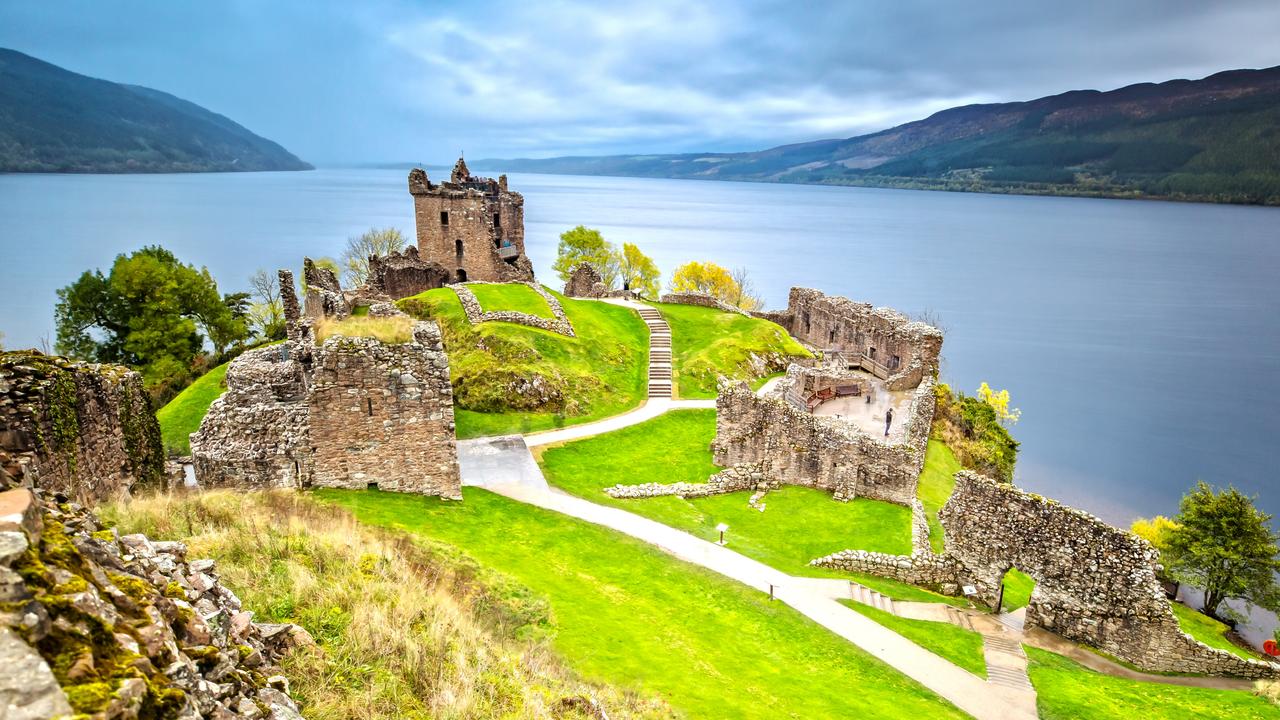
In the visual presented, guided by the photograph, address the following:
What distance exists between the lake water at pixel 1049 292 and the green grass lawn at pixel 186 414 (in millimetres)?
41068

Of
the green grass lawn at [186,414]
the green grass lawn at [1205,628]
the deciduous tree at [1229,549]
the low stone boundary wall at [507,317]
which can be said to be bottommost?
the green grass lawn at [1205,628]

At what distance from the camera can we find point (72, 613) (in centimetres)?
388

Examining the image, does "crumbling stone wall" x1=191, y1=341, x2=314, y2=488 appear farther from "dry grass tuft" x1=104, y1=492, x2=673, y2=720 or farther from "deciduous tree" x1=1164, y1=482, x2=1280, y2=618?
"deciduous tree" x1=1164, y1=482, x2=1280, y2=618

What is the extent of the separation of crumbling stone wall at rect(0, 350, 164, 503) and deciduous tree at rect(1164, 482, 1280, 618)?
117 ft

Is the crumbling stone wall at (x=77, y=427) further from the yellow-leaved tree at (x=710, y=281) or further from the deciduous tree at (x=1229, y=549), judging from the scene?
the yellow-leaved tree at (x=710, y=281)

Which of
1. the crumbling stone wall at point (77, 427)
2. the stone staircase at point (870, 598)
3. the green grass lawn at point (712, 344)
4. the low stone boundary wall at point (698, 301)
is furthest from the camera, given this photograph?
the low stone boundary wall at point (698, 301)

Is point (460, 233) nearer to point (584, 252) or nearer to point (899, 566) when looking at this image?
point (584, 252)

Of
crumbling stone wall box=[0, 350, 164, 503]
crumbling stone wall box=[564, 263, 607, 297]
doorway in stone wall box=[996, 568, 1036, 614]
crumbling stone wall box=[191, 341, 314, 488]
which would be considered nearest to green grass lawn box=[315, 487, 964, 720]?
crumbling stone wall box=[191, 341, 314, 488]

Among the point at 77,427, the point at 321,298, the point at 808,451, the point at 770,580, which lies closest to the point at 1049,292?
the point at 808,451

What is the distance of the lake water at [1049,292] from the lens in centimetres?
5484

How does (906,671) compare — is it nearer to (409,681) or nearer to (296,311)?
(409,681)

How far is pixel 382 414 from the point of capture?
17203 mm

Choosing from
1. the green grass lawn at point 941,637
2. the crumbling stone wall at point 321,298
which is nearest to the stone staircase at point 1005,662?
the green grass lawn at point 941,637

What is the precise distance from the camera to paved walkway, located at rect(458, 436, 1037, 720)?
48.9 ft
